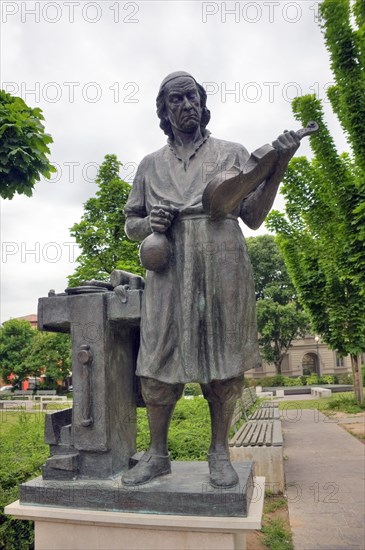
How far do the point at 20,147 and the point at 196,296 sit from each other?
196 inches

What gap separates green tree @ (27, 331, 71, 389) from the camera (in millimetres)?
36241

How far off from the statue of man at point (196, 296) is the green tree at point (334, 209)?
6.91 m

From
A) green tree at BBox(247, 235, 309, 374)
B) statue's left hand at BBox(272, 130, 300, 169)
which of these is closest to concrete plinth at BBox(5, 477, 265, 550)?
statue's left hand at BBox(272, 130, 300, 169)

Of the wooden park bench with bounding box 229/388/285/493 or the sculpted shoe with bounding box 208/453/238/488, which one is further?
the wooden park bench with bounding box 229/388/285/493

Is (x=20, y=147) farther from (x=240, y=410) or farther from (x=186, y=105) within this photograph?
(x=240, y=410)

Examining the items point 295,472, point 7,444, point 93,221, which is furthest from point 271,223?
point 7,444

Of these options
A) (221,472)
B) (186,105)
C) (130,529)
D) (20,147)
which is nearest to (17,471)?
(130,529)

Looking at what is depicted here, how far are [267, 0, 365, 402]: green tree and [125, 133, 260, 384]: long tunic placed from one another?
7.03 metres

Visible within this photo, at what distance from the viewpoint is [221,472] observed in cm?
271

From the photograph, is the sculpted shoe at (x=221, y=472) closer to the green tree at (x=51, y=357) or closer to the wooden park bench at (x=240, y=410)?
the wooden park bench at (x=240, y=410)

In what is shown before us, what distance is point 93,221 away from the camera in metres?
20.7

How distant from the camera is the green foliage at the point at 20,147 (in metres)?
6.74

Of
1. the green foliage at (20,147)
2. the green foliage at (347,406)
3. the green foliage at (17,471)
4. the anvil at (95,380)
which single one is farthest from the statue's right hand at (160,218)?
the green foliage at (347,406)

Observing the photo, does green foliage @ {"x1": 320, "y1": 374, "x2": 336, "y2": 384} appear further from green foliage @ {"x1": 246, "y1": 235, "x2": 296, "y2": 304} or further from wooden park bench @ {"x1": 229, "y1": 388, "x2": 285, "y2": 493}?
wooden park bench @ {"x1": 229, "y1": 388, "x2": 285, "y2": 493}
